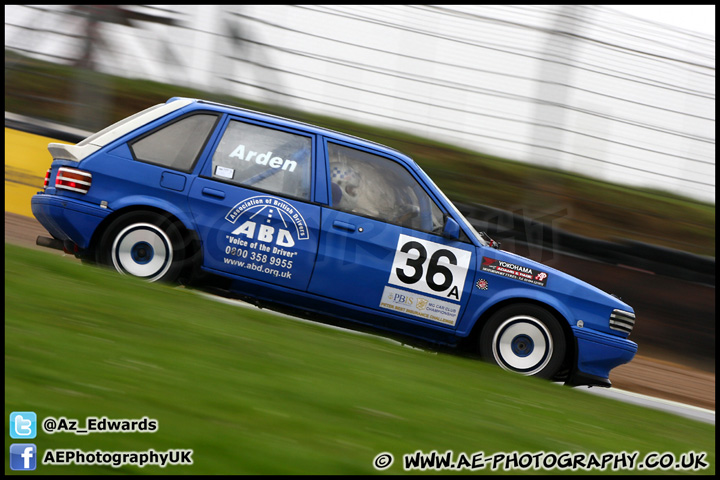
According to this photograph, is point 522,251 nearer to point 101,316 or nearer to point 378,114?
point 378,114

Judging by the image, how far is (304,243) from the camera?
584 cm

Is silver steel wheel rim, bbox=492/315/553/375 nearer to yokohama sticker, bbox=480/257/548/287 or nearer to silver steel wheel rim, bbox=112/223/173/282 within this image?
yokohama sticker, bbox=480/257/548/287

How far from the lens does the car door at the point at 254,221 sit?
5816 millimetres

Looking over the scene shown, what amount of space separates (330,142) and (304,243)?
90 centimetres

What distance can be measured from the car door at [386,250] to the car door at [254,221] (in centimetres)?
15

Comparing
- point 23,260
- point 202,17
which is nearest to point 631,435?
point 23,260

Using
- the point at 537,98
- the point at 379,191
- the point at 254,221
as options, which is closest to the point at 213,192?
the point at 254,221

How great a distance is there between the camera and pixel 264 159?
5.96 metres

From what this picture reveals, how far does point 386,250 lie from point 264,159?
124 centimetres

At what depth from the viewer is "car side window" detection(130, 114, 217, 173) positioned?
233 inches

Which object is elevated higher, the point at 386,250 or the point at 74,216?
the point at 74,216

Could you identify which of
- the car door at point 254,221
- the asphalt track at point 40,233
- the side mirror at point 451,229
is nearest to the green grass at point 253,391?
the car door at point 254,221

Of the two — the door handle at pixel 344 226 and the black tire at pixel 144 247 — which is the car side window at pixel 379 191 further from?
the black tire at pixel 144 247

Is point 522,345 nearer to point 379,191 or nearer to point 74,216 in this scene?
point 379,191
